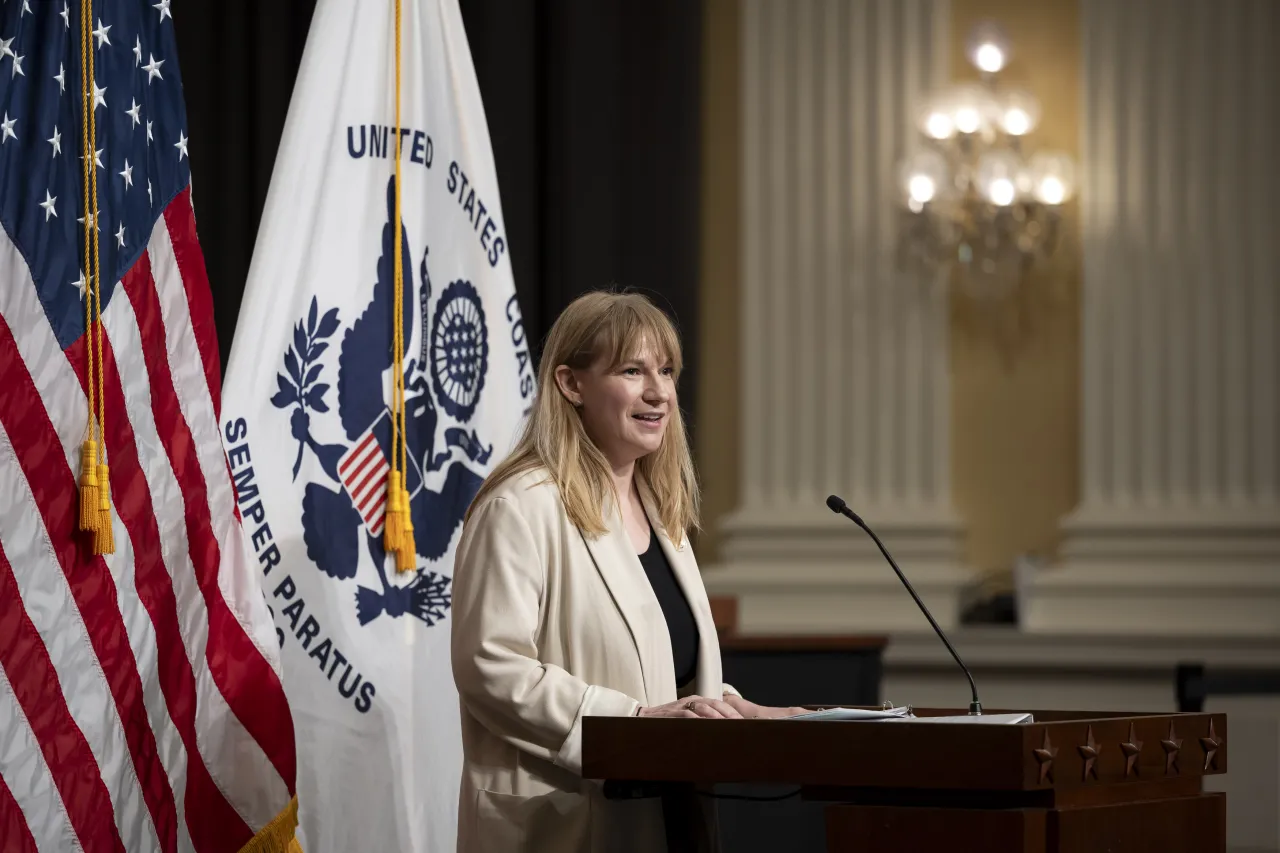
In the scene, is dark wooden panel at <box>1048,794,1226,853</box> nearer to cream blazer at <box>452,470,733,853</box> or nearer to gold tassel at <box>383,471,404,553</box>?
cream blazer at <box>452,470,733,853</box>

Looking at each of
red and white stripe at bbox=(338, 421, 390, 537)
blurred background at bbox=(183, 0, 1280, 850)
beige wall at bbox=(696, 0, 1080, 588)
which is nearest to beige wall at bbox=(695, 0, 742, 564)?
blurred background at bbox=(183, 0, 1280, 850)

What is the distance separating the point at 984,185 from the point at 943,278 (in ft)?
1.15

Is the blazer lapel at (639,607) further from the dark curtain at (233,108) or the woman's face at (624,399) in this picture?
the dark curtain at (233,108)

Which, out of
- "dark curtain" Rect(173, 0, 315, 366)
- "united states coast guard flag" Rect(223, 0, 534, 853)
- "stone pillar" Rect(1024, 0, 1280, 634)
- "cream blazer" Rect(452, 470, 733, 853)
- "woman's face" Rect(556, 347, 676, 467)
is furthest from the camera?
"dark curtain" Rect(173, 0, 315, 366)

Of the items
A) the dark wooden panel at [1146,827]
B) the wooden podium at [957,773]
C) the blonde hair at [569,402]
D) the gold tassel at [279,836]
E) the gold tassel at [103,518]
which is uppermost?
the blonde hair at [569,402]

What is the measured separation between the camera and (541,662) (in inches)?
90.4

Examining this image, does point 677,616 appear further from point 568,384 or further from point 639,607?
point 568,384

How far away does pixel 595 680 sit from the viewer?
2303 millimetres

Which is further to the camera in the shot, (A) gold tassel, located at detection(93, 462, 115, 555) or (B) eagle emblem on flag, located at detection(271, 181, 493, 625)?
(B) eagle emblem on flag, located at detection(271, 181, 493, 625)

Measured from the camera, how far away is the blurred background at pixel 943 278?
5027 mm

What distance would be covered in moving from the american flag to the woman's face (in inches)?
31.9

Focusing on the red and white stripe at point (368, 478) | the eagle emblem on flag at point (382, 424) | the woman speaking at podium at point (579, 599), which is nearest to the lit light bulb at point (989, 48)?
the eagle emblem on flag at point (382, 424)

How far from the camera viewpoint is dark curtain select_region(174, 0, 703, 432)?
203 inches

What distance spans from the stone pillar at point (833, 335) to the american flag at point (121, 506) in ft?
8.82
